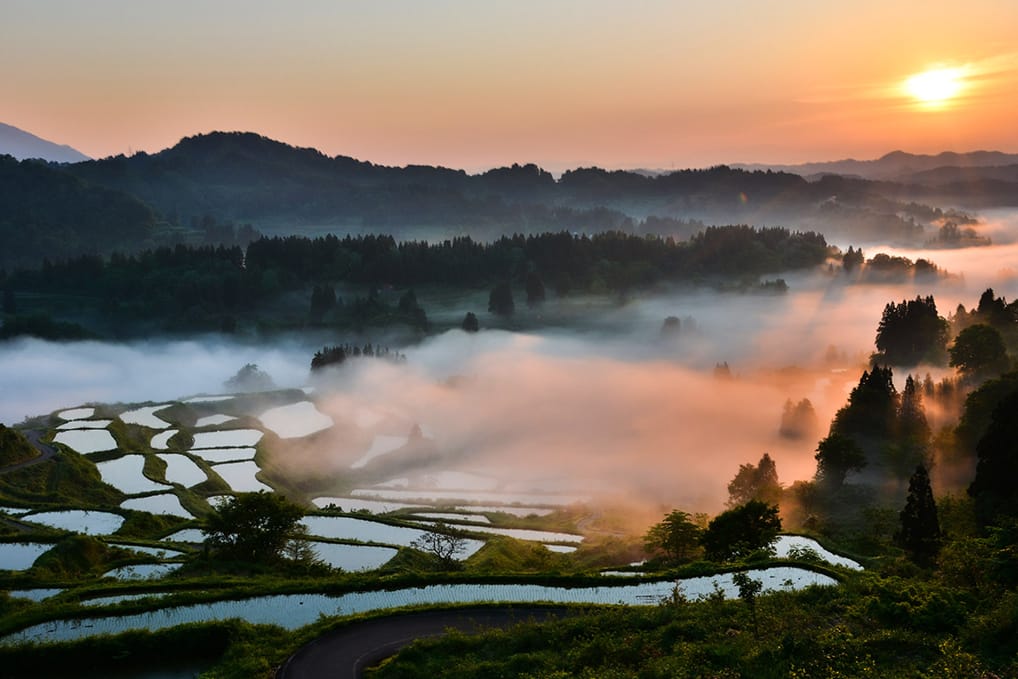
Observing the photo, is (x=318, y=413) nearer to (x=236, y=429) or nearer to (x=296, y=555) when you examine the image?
(x=236, y=429)

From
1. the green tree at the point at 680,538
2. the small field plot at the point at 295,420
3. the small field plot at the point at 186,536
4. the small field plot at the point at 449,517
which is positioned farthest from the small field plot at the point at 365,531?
the small field plot at the point at 295,420

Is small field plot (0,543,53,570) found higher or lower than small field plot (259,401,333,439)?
higher

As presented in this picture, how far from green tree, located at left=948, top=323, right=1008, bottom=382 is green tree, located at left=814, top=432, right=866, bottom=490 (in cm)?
3800

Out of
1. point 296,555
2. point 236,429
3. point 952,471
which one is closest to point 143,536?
point 296,555

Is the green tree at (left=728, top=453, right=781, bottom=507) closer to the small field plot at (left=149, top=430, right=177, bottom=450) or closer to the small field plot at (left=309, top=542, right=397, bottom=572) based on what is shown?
the small field plot at (left=309, top=542, right=397, bottom=572)

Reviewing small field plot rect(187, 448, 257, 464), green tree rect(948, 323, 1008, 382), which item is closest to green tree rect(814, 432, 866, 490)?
green tree rect(948, 323, 1008, 382)

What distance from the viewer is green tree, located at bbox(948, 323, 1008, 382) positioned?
10675cm

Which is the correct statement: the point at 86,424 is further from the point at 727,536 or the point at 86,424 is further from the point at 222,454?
the point at 727,536

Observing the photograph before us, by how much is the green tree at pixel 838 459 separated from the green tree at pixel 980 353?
38.0 meters

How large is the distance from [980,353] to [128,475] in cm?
11149

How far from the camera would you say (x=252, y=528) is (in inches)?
2026

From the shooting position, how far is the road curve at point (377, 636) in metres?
31.0

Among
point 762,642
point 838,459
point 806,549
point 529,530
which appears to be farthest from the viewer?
point 529,530

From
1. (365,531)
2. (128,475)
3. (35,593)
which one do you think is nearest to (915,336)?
(365,531)
